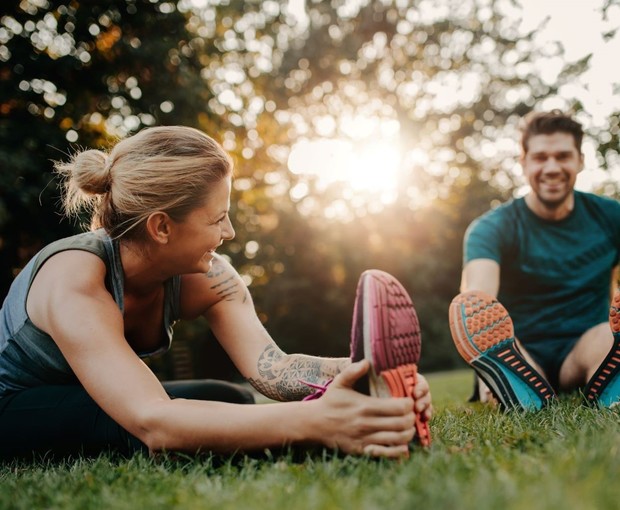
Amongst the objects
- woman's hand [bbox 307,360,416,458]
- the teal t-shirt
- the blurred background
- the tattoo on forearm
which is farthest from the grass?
the blurred background

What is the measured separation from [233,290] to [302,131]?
1786cm

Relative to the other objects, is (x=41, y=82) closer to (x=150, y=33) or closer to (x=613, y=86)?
(x=150, y=33)

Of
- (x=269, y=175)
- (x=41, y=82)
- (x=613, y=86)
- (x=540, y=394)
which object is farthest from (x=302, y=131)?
(x=540, y=394)

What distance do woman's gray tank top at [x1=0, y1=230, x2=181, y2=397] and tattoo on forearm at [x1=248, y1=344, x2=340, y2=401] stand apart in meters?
0.62

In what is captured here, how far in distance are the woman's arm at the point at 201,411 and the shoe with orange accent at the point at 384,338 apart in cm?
4

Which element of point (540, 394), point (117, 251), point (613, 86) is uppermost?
point (613, 86)

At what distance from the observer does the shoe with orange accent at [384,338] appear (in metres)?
1.61

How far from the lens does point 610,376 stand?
8.30ft

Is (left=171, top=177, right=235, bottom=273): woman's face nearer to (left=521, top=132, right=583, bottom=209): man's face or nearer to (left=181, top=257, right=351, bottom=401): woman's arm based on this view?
(left=181, top=257, right=351, bottom=401): woman's arm

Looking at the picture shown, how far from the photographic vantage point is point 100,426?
221cm

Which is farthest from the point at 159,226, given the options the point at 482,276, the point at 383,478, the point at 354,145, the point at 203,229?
the point at 354,145

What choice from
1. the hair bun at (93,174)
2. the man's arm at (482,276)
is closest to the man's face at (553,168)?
the man's arm at (482,276)

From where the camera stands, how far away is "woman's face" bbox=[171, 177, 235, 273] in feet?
7.25

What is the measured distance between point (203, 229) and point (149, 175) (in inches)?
10.5
